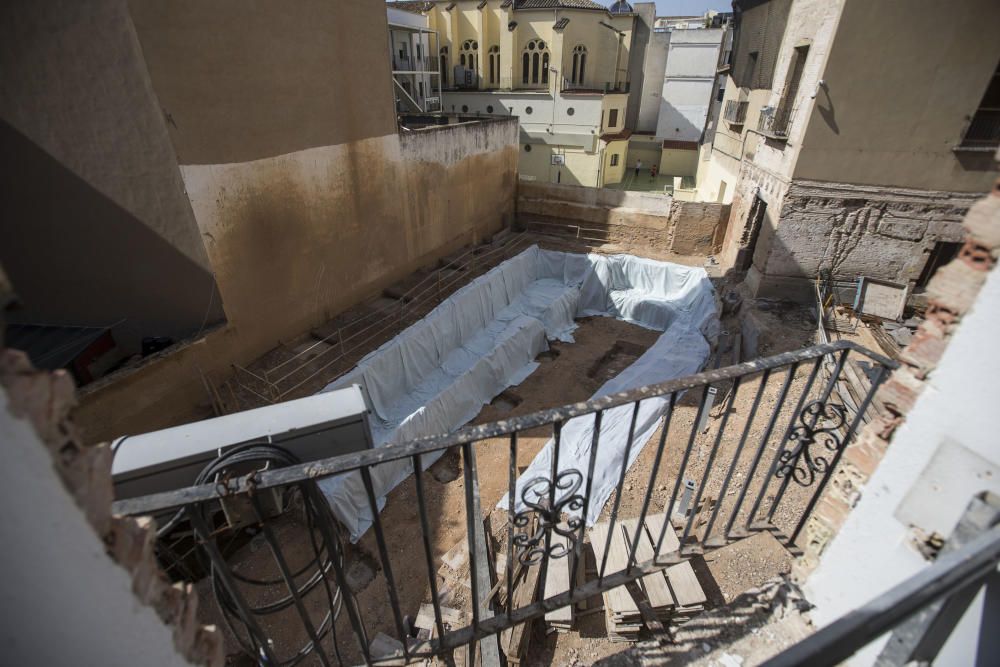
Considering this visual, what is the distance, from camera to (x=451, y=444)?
63.9 inches

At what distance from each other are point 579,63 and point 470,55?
6.41m

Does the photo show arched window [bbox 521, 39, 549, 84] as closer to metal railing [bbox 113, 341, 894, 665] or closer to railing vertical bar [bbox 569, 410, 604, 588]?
metal railing [bbox 113, 341, 894, 665]

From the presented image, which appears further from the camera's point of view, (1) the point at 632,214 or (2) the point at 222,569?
(1) the point at 632,214

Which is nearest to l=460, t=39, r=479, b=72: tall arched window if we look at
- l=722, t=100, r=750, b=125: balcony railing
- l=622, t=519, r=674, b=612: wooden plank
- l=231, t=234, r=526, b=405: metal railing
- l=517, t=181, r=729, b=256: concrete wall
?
l=517, t=181, r=729, b=256: concrete wall

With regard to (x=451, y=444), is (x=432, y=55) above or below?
above

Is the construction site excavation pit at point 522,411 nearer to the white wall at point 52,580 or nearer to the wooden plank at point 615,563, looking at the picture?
the wooden plank at point 615,563

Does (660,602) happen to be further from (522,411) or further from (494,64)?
(494,64)

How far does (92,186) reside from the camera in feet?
21.7

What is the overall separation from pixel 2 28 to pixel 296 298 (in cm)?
528

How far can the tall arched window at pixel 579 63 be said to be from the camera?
26.5 metres

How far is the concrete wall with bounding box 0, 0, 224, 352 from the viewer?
5.83 meters

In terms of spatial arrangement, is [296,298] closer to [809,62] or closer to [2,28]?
[2,28]

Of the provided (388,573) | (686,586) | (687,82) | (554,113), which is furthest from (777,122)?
(687,82)

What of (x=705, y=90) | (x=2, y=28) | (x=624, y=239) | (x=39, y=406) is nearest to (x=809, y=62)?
(x=624, y=239)
